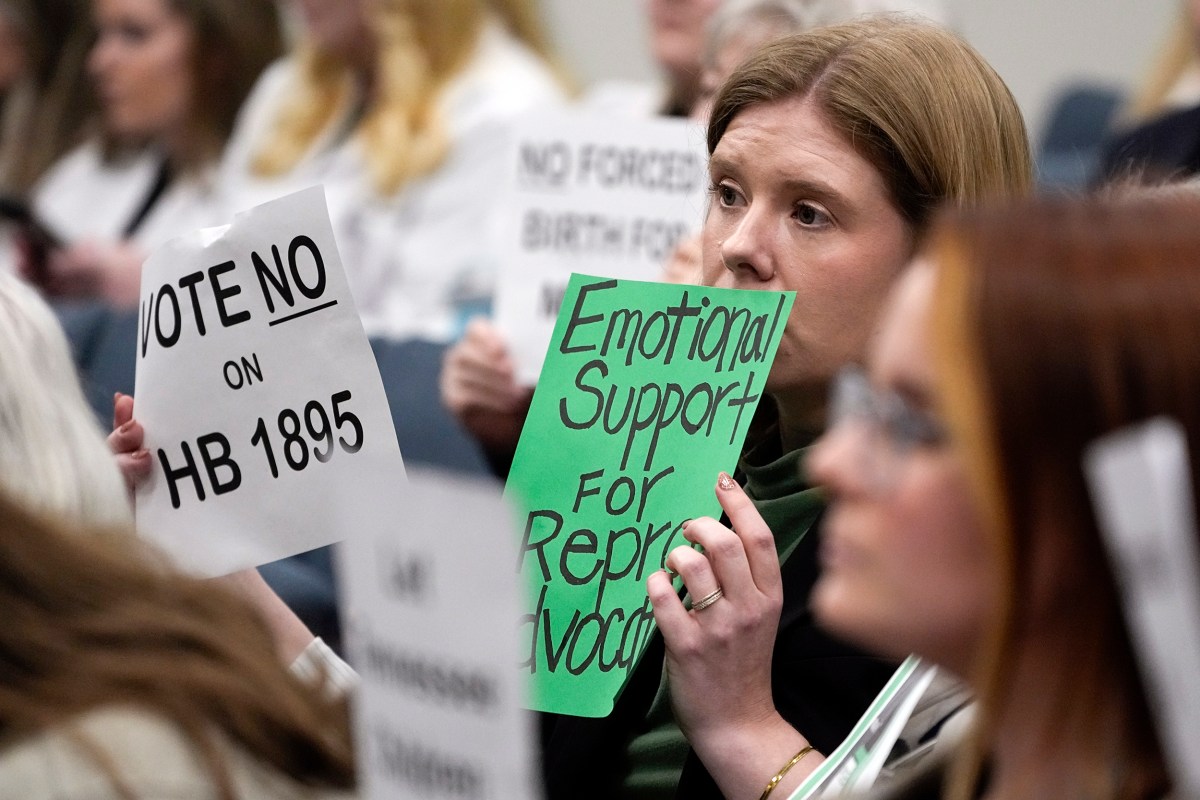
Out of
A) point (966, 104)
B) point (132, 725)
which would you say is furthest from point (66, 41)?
point (132, 725)

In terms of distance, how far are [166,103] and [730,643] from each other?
431 cm

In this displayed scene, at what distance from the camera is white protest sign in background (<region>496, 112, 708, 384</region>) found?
9.13ft

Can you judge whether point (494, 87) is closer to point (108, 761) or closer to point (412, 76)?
point (412, 76)

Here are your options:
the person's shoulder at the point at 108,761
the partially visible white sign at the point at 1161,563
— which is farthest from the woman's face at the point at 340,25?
the partially visible white sign at the point at 1161,563

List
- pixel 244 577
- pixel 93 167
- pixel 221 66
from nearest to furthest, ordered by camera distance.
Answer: pixel 244 577 < pixel 221 66 < pixel 93 167

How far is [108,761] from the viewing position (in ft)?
3.84

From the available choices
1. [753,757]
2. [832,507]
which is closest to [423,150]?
[753,757]

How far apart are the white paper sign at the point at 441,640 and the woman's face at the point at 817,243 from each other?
2.54ft

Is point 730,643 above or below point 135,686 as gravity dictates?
below

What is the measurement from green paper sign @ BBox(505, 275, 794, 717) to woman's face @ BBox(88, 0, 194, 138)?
157 inches

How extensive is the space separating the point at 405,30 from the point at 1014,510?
388 cm

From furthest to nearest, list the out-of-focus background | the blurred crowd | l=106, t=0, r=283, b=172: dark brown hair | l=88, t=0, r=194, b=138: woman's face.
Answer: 1. the out-of-focus background
2. l=106, t=0, r=283, b=172: dark brown hair
3. l=88, t=0, r=194, b=138: woman's face
4. the blurred crowd

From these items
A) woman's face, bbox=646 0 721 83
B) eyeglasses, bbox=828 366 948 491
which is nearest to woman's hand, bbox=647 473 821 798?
eyeglasses, bbox=828 366 948 491

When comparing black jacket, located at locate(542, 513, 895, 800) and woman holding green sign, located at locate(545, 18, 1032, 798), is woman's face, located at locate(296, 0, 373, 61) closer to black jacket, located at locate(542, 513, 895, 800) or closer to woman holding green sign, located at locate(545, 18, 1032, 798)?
woman holding green sign, located at locate(545, 18, 1032, 798)
